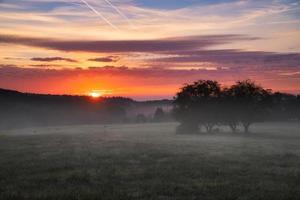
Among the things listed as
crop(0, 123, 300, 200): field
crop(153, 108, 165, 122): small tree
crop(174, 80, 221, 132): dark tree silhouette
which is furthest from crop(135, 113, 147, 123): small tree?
crop(0, 123, 300, 200): field

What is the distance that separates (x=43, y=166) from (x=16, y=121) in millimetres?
143192

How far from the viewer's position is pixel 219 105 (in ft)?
348

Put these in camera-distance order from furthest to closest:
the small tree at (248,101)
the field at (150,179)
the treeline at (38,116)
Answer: the treeline at (38,116) → the small tree at (248,101) → the field at (150,179)

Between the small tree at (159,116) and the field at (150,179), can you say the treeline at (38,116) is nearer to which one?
the small tree at (159,116)

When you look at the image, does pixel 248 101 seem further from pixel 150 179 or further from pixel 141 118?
pixel 141 118

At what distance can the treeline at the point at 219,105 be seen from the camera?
10250cm

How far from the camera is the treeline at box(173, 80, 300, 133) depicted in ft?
336

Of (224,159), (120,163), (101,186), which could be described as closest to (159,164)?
(120,163)

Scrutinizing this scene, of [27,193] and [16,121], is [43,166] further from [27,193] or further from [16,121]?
[16,121]

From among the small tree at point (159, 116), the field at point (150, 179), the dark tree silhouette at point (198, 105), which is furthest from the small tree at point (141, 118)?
the field at point (150, 179)

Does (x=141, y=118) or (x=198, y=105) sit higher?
(x=198, y=105)

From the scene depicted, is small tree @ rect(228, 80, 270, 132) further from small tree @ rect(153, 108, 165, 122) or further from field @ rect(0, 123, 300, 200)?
small tree @ rect(153, 108, 165, 122)

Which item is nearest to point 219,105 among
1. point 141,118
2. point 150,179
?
point 150,179

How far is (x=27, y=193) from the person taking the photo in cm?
2269
